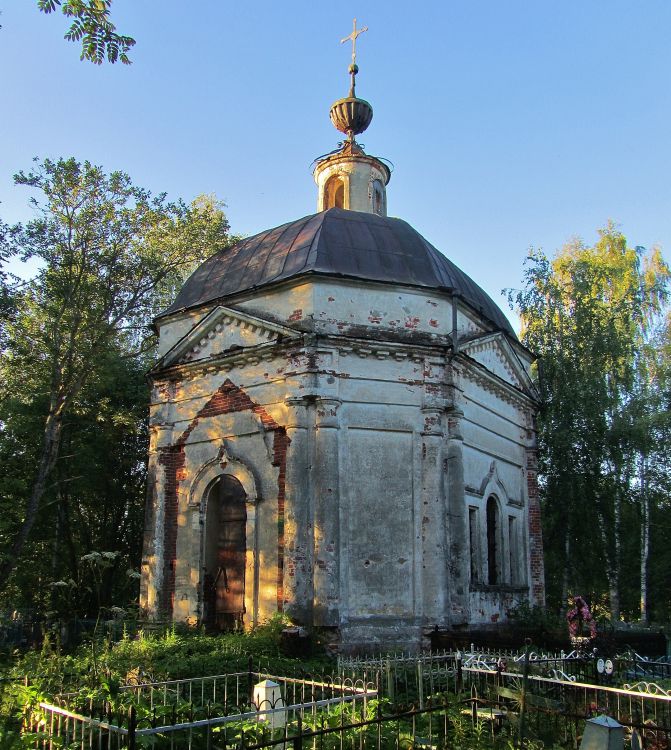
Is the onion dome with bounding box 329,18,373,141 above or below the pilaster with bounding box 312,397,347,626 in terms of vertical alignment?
above

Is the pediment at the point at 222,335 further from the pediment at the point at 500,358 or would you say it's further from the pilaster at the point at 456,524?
the pediment at the point at 500,358

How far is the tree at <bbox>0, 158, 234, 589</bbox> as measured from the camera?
1680 cm

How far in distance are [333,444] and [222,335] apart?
3.38m

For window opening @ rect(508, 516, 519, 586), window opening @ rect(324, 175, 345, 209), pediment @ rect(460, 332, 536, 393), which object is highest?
window opening @ rect(324, 175, 345, 209)

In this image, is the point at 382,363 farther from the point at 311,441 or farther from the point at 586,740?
the point at 586,740

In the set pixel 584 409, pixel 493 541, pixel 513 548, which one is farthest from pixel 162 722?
pixel 584 409

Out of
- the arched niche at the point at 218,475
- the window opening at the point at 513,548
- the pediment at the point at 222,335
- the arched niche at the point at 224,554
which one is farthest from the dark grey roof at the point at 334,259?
the window opening at the point at 513,548

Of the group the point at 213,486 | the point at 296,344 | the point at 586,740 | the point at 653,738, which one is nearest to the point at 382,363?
the point at 296,344

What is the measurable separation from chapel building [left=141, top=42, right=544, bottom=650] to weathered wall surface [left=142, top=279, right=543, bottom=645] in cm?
3

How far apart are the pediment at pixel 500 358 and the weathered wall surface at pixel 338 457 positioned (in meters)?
0.14

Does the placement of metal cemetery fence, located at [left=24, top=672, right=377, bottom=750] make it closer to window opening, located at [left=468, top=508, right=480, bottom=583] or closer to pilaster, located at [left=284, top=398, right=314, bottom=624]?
pilaster, located at [left=284, top=398, right=314, bottom=624]

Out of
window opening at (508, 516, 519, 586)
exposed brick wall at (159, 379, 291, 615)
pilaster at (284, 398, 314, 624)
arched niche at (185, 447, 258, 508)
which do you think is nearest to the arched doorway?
arched niche at (185, 447, 258, 508)

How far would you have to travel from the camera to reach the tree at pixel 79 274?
1680 cm

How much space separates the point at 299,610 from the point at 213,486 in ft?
10.8
